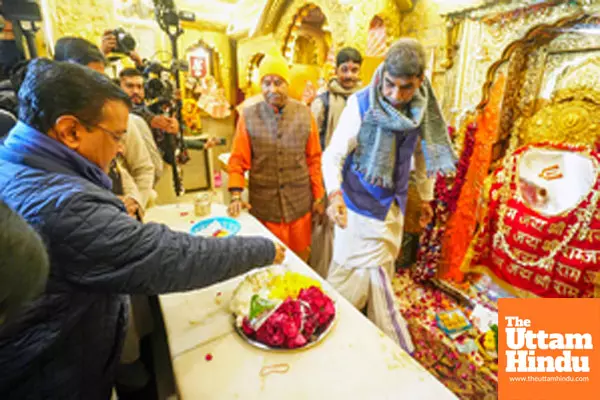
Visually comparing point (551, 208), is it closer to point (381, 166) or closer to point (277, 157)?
point (381, 166)

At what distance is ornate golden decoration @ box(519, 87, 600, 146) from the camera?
6.72ft

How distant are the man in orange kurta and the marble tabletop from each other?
3.37ft

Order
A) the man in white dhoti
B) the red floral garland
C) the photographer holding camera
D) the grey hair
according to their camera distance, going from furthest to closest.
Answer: the red floral garland
the photographer holding camera
the man in white dhoti
the grey hair

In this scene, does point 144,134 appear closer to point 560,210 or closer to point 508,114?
point 508,114

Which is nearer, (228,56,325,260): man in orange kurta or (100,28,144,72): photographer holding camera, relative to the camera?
(228,56,325,260): man in orange kurta

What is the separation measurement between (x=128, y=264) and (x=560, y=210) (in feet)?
8.67

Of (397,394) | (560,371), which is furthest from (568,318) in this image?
(397,394)

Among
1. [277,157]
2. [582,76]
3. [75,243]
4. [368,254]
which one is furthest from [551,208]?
[75,243]

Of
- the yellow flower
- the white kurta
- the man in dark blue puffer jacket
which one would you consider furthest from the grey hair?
the man in dark blue puffer jacket

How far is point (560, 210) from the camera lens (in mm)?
2125

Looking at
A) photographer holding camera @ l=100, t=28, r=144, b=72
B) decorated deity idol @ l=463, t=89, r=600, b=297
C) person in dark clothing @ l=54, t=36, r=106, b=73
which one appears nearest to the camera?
person in dark clothing @ l=54, t=36, r=106, b=73

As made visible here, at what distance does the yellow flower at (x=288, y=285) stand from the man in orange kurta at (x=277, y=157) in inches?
35.0

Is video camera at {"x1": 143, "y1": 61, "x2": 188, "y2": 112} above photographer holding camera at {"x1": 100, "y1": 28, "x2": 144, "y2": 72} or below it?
below

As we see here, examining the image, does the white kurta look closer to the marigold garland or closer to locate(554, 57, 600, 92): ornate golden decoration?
the marigold garland
